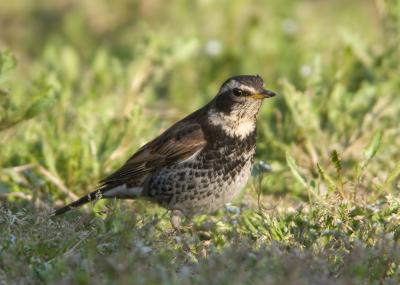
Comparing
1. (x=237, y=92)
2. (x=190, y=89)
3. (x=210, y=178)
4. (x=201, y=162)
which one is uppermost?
(x=237, y=92)

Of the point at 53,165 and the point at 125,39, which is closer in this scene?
the point at 53,165

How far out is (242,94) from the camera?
6527mm

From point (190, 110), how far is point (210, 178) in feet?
10.2

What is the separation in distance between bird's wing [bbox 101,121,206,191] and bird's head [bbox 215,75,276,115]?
0.30m

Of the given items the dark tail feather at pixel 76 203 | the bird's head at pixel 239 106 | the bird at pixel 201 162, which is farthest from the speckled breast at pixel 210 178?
the dark tail feather at pixel 76 203

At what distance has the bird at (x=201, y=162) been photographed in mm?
6371

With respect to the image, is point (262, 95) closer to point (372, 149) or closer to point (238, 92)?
point (238, 92)

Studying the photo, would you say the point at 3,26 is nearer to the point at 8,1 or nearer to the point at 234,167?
the point at 8,1

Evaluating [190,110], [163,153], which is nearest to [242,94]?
[163,153]

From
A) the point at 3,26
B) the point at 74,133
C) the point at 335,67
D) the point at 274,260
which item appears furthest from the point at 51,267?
the point at 3,26

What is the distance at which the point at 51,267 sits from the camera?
16.0 feet

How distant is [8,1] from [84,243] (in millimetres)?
8438

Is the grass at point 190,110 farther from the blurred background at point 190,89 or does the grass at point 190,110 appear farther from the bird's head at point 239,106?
the bird's head at point 239,106

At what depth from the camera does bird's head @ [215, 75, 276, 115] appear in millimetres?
6500
